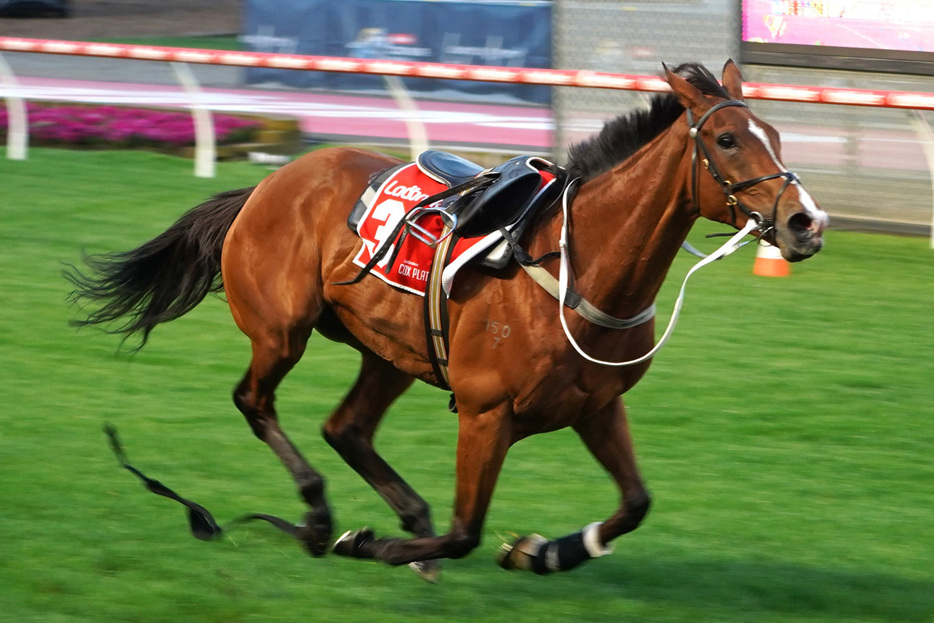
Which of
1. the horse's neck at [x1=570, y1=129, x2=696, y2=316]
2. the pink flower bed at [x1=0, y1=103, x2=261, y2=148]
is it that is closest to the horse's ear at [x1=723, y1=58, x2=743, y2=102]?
the horse's neck at [x1=570, y1=129, x2=696, y2=316]

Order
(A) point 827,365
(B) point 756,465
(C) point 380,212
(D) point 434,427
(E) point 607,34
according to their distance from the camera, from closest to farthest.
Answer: (C) point 380,212 → (B) point 756,465 → (D) point 434,427 → (A) point 827,365 → (E) point 607,34

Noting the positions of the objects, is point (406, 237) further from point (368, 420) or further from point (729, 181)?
point (729, 181)

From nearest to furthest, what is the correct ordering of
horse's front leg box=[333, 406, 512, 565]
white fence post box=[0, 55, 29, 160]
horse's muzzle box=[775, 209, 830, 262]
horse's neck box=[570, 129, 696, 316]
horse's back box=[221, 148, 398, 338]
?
horse's muzzle box=[775, 209, 830, 262], horse's neck box=[570, 129, 696, 316], horse's front leg box=[333, 406, 512, 565], horse's back box=[221, 148, 398, 338], white fence post box=[0, 55, 29, 160]

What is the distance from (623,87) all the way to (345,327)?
5276mm

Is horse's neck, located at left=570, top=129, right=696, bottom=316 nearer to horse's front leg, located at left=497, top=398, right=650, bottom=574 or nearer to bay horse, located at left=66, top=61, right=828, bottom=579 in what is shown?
bay horse, located at left=66, top=61, right=828, bottom=579

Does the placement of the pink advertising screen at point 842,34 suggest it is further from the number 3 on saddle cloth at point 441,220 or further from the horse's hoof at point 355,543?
the horse's hoof at point 355,543

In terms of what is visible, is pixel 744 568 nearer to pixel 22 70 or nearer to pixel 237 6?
pixel 22 70

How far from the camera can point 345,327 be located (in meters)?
4.88

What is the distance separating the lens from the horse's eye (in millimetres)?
3559

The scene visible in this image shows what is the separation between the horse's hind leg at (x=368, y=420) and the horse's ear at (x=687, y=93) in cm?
175

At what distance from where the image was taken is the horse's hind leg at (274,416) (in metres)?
4.56

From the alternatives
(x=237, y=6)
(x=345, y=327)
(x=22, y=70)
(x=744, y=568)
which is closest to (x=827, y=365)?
(x=744, y=568)

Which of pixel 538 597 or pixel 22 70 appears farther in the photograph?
pixel 22 70

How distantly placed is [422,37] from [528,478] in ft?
33.2
